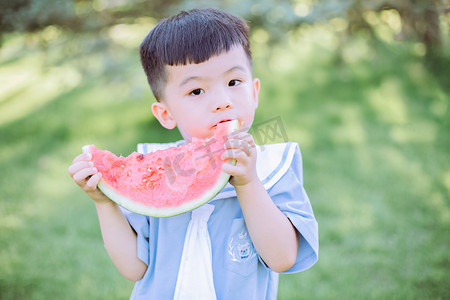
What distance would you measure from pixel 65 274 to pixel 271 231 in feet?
8.52

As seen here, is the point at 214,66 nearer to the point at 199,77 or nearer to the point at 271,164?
the point at 199,77

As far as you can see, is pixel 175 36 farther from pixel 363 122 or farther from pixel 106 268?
pixel 363 122

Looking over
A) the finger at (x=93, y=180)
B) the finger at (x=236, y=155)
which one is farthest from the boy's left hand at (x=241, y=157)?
the finger at (x=93, y=180)

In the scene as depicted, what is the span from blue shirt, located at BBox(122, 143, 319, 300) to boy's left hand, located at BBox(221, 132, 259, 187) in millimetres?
197

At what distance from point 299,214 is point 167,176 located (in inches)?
22.8

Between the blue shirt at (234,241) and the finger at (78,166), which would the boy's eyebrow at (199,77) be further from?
the finger at (78,166)

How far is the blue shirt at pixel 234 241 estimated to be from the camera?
157 centimetres

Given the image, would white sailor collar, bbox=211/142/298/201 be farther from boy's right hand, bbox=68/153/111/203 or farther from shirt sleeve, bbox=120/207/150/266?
boy's right hand, bbox=68/153/111/203

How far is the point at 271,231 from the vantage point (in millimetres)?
1486

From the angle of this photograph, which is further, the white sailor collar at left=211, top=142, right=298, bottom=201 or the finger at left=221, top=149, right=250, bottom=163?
the white sailor collar at left=211, top=142, right=298, bottom=201

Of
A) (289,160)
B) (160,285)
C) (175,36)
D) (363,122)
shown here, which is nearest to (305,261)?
(289,160)

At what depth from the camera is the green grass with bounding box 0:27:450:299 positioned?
10.9ft

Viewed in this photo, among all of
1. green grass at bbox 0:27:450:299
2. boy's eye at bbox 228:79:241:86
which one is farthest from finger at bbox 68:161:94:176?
green grass at bbox 0:27:450:299

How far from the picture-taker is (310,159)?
4922 millimetres
